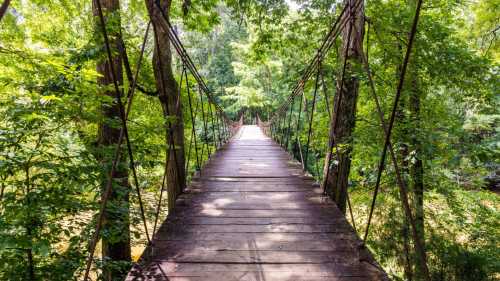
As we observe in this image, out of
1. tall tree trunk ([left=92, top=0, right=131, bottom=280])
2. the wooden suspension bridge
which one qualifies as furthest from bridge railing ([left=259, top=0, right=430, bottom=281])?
tall tree trunk ([left=92, top=0, right=131, bottom=280])

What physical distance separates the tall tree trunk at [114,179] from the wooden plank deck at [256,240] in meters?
0.52

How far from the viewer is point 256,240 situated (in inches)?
80.4

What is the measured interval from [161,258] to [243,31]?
26.7 meters

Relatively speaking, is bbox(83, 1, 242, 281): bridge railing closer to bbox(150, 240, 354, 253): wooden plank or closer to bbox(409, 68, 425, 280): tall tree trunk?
bbox(150, 240, 354, 253): wooden plank

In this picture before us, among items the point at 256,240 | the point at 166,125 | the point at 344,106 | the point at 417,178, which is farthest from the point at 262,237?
the point at 417,178

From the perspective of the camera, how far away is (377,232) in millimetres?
5066

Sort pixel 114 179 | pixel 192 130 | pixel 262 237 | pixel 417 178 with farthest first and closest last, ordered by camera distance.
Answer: pixel 417 178 < pixel 192 130 < pixel 114 179 < pixel 262 237

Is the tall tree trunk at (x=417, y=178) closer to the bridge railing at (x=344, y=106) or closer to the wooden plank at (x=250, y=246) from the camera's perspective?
the bridge railing at (x=344, y=106)

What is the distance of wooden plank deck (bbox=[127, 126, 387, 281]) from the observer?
5.49ft

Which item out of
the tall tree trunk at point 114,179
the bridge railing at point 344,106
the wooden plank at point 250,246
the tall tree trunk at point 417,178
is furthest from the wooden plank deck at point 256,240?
the tall tree trunk at point 417,178

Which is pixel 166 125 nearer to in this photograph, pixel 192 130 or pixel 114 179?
pixel 192 130

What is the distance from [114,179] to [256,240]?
1311 millimetres

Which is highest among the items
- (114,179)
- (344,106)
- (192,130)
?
(344,106)

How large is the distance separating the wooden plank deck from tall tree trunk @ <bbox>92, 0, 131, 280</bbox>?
517 mm
